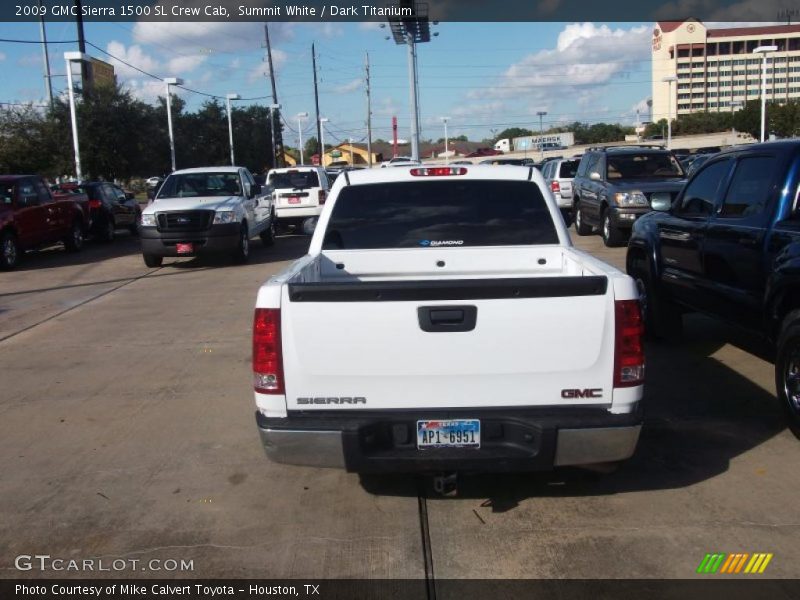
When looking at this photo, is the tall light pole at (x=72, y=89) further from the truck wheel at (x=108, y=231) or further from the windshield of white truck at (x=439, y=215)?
the windshield of white truck at (x=439, y=215)

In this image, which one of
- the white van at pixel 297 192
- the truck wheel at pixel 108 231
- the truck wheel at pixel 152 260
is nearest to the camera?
the truck wheel at pixel 152 260

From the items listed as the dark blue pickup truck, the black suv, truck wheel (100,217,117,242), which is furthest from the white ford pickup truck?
truck wheel (100,217,117,242)

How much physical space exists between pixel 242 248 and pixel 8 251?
486 centimetres

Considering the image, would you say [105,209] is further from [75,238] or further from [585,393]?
[585,393]

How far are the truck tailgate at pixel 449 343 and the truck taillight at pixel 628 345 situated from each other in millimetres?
43

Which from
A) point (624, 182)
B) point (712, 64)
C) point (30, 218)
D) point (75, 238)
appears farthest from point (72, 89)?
point (712, 64)

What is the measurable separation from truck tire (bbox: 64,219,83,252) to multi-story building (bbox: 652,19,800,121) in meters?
127

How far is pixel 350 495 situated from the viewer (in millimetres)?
4660

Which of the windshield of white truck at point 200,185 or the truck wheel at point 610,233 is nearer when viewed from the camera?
the truck wheel at point 610,233

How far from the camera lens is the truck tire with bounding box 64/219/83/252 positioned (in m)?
19.5

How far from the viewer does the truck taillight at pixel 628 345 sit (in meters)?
3.75

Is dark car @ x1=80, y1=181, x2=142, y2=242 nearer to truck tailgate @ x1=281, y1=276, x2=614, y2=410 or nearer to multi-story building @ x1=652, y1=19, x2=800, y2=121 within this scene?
truck tailgate @ x1=281, y1=276, x2=614, y2=410

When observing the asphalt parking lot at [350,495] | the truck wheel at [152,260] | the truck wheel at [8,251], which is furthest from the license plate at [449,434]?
the truck wheel at [8,251]

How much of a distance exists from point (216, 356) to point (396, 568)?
4.82m
